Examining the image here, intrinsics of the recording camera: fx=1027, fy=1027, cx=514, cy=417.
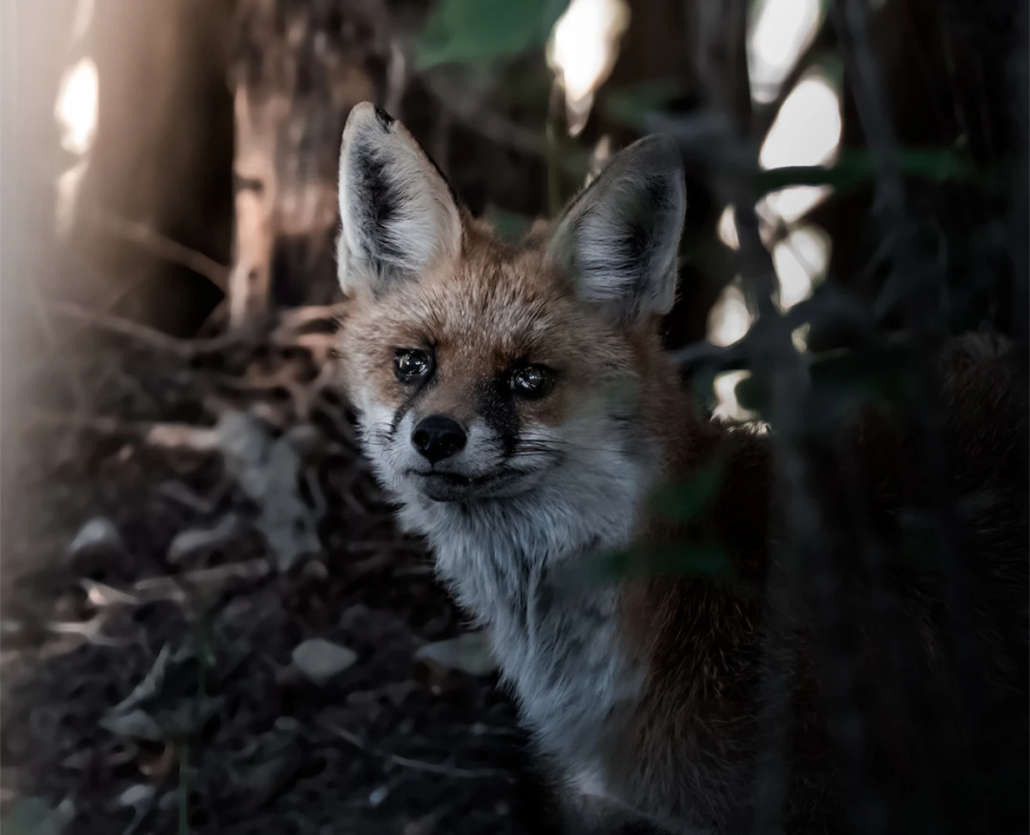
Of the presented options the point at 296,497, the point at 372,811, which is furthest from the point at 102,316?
the point at 372,811

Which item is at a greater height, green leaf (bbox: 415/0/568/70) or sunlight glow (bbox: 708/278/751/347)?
green leaf (bbox: 415/0/568/70)

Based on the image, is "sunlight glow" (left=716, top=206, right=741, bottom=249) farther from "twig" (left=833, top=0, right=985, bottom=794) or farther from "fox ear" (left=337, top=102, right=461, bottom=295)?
"fox ear" (left=337, top=102, right=461, bottom=295)

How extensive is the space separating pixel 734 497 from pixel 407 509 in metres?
0.52

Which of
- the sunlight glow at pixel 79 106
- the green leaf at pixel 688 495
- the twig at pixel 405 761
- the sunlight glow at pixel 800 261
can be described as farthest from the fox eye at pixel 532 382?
the sunlight glow at pixel 79 106

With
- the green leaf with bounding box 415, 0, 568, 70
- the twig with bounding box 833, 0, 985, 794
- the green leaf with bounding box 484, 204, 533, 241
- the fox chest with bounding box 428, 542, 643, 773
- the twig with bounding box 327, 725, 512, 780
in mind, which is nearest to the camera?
the green leaf with bounding box 415, 0, 568, 70

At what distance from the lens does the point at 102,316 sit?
1.75 meters

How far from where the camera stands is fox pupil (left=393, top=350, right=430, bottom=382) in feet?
5.05

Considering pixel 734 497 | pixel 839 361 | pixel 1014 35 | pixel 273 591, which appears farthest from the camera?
pixel 273 591

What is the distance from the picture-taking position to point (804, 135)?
4.25 feet

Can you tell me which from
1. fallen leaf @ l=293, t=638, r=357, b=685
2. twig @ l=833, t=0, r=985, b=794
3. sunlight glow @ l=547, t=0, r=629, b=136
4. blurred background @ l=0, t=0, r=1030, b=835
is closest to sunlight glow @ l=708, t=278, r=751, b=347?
blurred background @ l=0, t=0, r=1030, b=835

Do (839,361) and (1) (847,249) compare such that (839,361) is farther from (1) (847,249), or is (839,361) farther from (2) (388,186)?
(2) (388,186)

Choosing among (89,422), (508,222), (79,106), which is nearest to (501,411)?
(508,222)

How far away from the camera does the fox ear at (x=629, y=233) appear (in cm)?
139

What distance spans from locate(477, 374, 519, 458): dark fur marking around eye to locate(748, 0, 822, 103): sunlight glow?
0.52m
